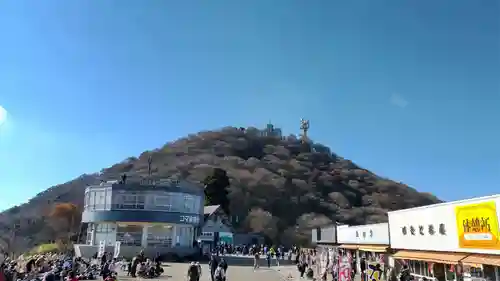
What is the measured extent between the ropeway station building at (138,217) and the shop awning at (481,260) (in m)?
31.9

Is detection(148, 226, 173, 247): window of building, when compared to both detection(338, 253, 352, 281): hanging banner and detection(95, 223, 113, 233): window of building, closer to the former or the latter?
detection(95, 223, 113, 233): window of building

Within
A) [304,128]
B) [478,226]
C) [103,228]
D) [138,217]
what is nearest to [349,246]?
[478,226]

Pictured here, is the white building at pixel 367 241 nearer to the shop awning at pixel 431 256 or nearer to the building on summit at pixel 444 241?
the building on summit at pixel 444 241

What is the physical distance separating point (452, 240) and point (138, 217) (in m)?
31.8

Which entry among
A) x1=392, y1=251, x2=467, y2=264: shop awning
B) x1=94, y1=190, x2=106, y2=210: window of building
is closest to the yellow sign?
x1=392, y1=251, x2=467, y2=264: shop awning

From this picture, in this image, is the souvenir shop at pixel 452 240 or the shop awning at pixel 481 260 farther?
the souvenir shop at pixel 452 240

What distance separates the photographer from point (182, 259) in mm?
41406

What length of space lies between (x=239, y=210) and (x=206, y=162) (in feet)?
107

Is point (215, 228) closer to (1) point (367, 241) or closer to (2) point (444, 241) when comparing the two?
(1) point (367, 241)

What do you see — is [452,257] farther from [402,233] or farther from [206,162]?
[206,162]

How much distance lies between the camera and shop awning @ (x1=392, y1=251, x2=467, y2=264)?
1506cm

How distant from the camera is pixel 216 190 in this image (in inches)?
3014

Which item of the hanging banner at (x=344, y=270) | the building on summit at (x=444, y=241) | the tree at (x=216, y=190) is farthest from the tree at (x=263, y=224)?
the hanging banner at (x=344, y=270)

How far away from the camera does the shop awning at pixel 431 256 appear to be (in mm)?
15062
